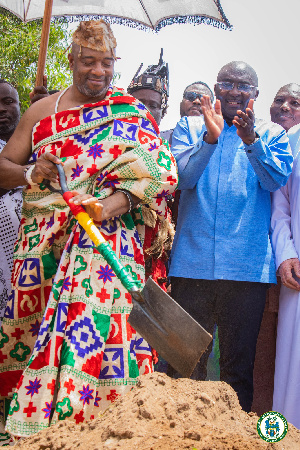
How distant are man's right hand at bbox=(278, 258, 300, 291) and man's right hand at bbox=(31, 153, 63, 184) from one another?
4.95 feet

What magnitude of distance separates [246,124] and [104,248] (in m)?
1.27

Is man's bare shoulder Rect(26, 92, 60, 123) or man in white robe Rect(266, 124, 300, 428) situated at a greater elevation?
man's bare shoulder Rect(26, 92, 60, 123)

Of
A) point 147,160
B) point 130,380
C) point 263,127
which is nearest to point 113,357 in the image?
point 130,380

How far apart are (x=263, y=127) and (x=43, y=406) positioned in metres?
2.28

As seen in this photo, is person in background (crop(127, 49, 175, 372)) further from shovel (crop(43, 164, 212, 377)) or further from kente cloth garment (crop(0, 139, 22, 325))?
kente cloth garment (crop(0, 139, 22, 325))

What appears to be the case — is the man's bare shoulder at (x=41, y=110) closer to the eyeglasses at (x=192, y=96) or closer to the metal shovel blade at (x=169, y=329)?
the metal shovel blade at (x=169, y=329)

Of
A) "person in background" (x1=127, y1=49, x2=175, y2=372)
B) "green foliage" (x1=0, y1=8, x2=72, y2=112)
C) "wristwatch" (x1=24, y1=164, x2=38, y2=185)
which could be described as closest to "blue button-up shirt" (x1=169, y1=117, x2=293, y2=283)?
"person in background" (x1=127, y1=49, x2=175, y2=372)

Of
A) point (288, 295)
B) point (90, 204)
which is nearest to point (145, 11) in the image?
point (90, 204)

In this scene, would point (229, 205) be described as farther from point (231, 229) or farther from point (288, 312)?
point (288, 312)

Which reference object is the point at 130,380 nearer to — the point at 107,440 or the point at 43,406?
the point at 43,406

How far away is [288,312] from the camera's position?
12.1 ft

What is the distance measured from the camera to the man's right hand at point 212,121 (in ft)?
11.4

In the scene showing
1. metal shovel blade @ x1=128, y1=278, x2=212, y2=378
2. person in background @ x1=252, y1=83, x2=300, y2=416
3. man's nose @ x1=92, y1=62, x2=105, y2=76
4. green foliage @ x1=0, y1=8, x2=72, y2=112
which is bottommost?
person in background @ x1=252, y1=83, x2=300, y2=416

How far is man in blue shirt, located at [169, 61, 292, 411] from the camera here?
351cm
